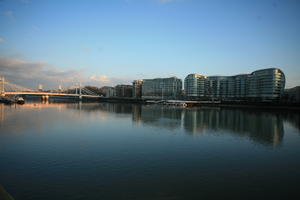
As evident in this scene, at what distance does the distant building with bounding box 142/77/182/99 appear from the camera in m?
151

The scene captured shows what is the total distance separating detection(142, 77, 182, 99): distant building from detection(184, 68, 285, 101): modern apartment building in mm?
13628

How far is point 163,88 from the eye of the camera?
156 m

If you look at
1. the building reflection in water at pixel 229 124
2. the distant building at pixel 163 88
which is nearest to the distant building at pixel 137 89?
the distant building at pixel 163 88

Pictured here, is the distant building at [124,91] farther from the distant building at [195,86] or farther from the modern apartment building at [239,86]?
the distant building at [195,86]

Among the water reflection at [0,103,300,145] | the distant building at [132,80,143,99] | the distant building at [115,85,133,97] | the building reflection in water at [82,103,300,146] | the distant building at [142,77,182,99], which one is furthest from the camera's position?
the distant building at [115,85,133,97]

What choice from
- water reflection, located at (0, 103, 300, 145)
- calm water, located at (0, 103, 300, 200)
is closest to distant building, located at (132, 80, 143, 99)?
water reflection, located at (0, 103, 300, 145)

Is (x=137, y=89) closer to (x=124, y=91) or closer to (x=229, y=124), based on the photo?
(x=124, y=91)

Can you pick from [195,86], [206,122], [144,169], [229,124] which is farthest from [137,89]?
[144,169]

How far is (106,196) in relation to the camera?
862cm

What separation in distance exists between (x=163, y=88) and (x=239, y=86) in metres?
56.0

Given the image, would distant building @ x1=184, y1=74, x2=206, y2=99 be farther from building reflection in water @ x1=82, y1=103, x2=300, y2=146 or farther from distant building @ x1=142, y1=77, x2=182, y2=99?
building reflection in water @ x1=82, y1=103, x2=300, y2=146

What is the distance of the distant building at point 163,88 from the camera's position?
497 ft

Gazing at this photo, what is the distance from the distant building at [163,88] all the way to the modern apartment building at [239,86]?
13628 millimetres

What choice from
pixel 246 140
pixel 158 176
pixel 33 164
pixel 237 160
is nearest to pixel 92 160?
pixel 33 164
